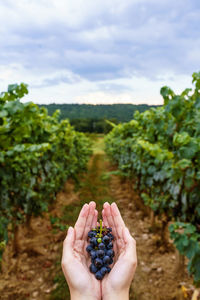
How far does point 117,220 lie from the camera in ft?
4.87

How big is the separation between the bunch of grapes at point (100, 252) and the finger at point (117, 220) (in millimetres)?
112

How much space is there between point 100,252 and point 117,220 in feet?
0.80

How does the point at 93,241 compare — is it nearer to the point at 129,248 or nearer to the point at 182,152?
the point at 129,248

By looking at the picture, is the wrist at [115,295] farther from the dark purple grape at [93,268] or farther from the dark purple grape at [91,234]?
the dark purple grape at [91,234]

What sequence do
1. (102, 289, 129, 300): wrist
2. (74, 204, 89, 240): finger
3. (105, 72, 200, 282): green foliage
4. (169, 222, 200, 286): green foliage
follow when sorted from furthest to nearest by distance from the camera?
(105, 72, 200, 282): green foliage → (169, 222, 200, 286): green foliage → (74, 204, 89, 240): finger → (102, 289, 129, 300): wrist

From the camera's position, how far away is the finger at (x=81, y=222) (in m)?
1.41

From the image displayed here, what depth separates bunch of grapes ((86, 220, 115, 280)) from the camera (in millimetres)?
1318

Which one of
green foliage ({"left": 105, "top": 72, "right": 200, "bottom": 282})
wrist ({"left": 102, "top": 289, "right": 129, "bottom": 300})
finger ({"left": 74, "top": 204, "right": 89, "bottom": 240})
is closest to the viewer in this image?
wrist ({"left": 102, "top": 289, "right": 129, "bottom": 300})

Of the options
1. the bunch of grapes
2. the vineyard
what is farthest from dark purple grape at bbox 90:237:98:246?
the vineyard

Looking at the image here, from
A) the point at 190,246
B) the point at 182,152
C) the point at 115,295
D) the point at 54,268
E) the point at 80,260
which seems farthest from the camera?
the point at 54,268

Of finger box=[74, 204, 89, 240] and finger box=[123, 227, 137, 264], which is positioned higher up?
finger box=[74, 204, 89, 240]

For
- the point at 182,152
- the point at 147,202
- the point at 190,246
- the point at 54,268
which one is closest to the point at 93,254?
the point at 190,246

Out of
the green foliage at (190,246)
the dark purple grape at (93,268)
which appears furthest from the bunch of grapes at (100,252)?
the green foliage at (190,246)

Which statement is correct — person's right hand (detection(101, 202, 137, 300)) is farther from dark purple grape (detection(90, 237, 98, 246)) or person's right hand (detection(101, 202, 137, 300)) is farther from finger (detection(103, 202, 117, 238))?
dark purple grape (detection(90, 237, 98, 246))
